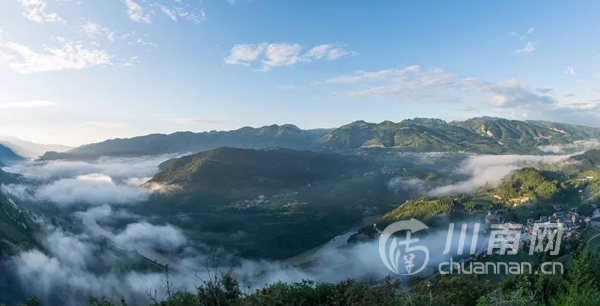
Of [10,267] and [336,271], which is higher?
[10,267]

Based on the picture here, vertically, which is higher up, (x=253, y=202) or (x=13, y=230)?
(x=13, y=230)

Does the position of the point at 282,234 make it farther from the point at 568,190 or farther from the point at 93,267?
the point at 568,190

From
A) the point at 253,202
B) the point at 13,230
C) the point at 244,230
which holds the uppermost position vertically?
the point at 13,230

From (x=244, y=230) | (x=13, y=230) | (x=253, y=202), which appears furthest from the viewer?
(x=253, y=202)

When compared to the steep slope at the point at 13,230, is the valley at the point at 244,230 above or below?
below

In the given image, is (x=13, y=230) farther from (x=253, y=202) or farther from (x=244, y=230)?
(x=253, y=202)

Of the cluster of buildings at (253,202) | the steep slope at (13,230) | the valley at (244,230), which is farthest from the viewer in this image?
the cluster of buildings at (253,202)

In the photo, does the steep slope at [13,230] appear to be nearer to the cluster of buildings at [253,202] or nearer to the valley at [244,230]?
the valley at [244,230]

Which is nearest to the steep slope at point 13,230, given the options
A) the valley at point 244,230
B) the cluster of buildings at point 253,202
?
the valley at point 244,230

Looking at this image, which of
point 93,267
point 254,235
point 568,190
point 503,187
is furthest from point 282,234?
point 568,190


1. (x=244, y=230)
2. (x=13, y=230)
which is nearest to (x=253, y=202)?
(x=244, y=230)

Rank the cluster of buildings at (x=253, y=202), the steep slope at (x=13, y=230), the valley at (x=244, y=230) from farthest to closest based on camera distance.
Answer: the cluster of buildings at (x=253, y=202), the valley at (x=244, y=230), the steep slope at (x=13, y=230)
